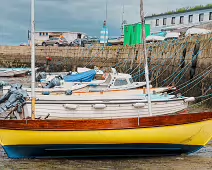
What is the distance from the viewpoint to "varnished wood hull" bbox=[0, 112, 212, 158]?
1028 centimetres

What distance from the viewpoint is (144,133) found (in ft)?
34.2

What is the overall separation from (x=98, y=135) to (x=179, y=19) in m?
46.9

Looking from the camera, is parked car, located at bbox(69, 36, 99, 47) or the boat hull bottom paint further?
parked car, located at bbox(69, 36, 99, 47)

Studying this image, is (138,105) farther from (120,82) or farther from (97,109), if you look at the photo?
(120,82)

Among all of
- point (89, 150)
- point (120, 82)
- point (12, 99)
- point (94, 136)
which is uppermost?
point (120, 82)

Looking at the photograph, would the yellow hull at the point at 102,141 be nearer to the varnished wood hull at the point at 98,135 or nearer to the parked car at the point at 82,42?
the varnished wood hull at the point at 98,135

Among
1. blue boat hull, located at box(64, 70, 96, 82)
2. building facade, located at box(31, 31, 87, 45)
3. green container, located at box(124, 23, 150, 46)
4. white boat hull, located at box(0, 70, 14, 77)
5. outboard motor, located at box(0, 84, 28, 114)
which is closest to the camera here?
outboard motor, located at box(0, 84, 28, 114)

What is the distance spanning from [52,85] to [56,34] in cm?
5403

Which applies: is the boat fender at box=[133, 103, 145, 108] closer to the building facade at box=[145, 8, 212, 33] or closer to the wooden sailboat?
the wooden sailboat

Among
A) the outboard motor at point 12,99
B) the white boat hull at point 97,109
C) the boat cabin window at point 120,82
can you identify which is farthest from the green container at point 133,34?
the outboard motor at point 12,99

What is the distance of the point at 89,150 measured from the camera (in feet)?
34.7

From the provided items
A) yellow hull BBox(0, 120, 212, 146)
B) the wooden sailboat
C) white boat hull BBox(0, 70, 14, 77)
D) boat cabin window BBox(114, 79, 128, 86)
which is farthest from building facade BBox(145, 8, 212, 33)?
yellow hull BBox(0, 120, 212, 146)

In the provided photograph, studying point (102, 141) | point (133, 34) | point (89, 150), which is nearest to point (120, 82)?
point (89, 150)

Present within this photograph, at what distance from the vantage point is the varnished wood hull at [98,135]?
1028 centimetres
